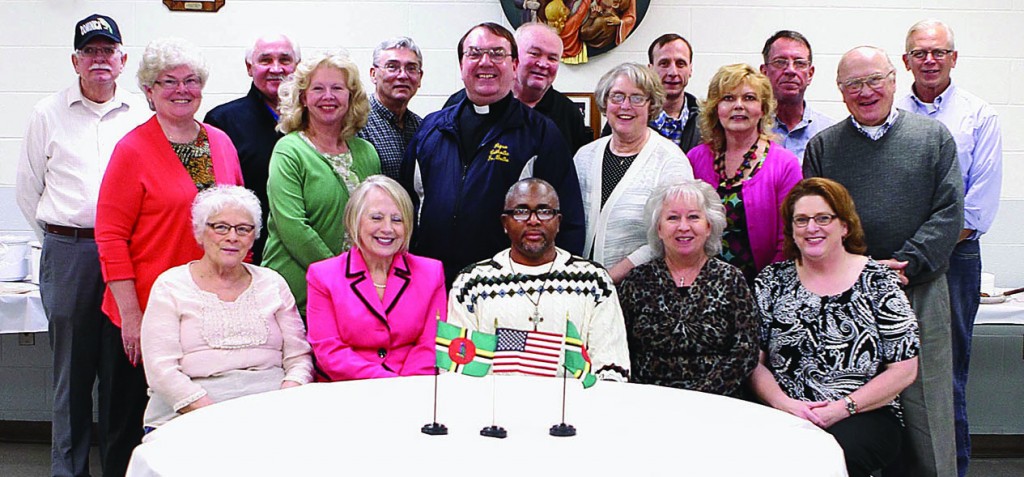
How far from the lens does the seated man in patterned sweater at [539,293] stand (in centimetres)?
312

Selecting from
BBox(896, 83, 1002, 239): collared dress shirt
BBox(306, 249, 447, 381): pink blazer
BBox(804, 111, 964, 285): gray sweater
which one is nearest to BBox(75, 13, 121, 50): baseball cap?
BBox(306, 249, 447, 381): pink blazer

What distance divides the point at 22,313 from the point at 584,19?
281cm

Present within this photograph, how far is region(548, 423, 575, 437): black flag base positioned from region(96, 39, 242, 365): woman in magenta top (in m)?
1.64

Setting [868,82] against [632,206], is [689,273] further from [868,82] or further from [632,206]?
[868,82]

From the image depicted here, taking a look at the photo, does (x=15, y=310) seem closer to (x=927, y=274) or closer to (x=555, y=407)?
(x=555, y=407)

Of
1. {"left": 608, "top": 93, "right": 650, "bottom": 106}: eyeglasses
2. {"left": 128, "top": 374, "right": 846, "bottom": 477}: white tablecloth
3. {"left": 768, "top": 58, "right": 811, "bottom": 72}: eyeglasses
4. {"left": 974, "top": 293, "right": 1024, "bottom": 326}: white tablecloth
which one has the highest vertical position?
{"left": 768, "top": 58, "right": 811, "bottom": 72}: eyeglasses

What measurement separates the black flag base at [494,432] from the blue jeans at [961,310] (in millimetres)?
2258

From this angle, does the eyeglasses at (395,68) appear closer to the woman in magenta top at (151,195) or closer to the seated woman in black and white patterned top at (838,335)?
the woman in magenta top at (151,195)

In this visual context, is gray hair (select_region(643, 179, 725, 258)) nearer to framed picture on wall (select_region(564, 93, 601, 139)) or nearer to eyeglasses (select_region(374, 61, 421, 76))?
eyeglasses (select_region(374, 61, 421, 76))

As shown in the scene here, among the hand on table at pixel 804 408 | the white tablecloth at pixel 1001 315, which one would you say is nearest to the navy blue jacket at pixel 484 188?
the hand on table at pixel 804 408

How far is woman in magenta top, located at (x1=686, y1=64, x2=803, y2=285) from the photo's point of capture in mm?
3479

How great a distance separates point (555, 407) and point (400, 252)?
961 mm

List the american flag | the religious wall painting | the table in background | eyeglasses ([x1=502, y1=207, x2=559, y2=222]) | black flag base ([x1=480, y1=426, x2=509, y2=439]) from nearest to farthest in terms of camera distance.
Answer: black flag base ([x1=480, y1=426, x2=509, y2=439]), the american flag, eyeglasses ([x1=502, y1=207, x2=559, y2=222]), the table in background, the religious wall painting

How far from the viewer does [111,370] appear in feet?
12.5
